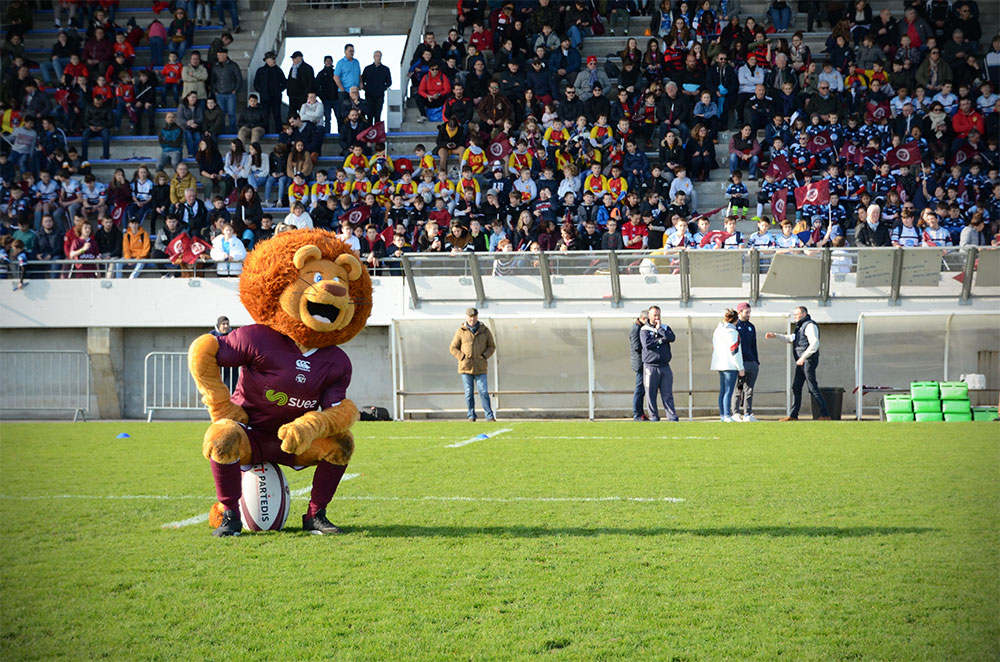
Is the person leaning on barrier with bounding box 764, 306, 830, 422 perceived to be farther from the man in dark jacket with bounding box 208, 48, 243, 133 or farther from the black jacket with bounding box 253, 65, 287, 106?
the man in dark jacket with bounding box 208, 48, 243, 133

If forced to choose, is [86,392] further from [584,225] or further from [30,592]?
[30,592]

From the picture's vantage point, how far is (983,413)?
16656 mm

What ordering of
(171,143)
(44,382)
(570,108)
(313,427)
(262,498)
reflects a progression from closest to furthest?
(313,427) < (262,498) < (44,382) < (570,108) < (171,143)

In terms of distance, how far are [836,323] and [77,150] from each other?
16.7m

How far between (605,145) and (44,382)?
37.7ft

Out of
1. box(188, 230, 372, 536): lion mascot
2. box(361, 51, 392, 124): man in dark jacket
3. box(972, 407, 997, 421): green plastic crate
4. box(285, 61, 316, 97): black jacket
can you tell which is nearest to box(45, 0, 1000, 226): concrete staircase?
box(361, 51, 392, 124): man in dark jacket

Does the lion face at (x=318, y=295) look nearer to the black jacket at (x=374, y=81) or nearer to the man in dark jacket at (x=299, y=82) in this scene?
the black jacket at (x=374, y=81)

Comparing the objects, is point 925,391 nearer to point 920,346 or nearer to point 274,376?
point 920,346

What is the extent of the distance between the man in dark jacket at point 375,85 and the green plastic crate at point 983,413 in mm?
13771

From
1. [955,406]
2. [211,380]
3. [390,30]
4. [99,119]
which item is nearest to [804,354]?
[955,406]

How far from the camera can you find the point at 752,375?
16906 millimetres

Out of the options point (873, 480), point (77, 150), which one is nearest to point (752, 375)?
point (873, 480)

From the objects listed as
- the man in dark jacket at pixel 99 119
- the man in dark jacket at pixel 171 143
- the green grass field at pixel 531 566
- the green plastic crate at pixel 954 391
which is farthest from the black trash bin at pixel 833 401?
the man in dark jacket at pixel 99 119

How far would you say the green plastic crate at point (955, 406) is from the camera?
16.7 meters
